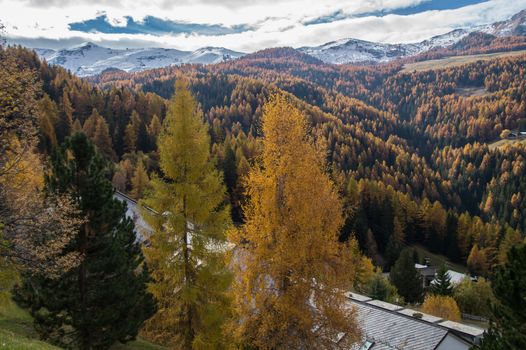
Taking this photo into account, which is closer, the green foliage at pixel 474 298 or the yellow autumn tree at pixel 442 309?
the yellow autumn tree at pixel 442 309

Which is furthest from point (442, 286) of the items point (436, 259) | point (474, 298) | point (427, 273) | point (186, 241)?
point (186, 241)

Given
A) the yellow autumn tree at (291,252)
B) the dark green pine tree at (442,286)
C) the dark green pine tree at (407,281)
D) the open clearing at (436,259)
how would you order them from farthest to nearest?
1. the open clearing at (436,259)
2. the dark green pine tree at (407,281)
3. the dark green pine tree at (442,286)
4. the yellow autumn tree at (291,252)

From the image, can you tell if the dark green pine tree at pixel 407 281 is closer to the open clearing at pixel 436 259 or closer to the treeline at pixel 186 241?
the open clearing at pixel 436 259

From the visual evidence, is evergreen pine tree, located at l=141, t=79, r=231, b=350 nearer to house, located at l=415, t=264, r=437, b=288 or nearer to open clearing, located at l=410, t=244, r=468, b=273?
house, located at l=415, t=264, r=437, b=288

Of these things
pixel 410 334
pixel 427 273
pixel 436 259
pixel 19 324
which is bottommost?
pixel 436 259

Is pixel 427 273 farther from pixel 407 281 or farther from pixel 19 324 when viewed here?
pixel 19 324

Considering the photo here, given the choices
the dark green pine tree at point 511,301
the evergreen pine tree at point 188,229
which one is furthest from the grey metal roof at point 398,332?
the evergreen pine tree at point 188,229

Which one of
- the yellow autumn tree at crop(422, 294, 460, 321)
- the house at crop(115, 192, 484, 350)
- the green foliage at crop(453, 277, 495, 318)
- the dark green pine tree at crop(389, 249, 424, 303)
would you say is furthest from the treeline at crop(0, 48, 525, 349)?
the green foliage at crop(453, 277, 495, 318)
